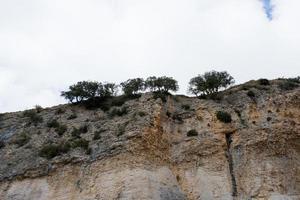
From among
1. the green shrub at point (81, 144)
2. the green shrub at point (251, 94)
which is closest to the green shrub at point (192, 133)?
the green shrub at point (251, 94)

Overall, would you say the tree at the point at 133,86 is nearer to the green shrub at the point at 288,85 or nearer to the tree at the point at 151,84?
the tree at the point at 151,84

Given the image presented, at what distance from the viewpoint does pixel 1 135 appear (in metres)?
42.8

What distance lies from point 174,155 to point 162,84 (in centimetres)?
1050

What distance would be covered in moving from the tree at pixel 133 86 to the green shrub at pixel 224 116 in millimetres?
9445

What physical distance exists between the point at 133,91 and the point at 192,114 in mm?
8057

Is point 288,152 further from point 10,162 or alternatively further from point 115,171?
point 10,162

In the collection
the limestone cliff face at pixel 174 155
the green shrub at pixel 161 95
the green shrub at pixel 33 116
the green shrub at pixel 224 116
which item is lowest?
the limestone cliff face at pixel 174 155

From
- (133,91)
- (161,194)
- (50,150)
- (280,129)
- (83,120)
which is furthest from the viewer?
(133,91)

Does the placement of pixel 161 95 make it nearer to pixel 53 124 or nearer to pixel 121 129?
pixel 121 129

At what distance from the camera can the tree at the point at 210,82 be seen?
43281mm

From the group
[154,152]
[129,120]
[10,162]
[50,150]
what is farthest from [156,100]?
[10,162]

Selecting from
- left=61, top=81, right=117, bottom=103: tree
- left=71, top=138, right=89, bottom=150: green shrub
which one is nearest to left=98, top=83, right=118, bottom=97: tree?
left=61, top=81, right=117, bottom=103: tree

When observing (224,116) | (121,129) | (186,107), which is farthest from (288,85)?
(121,129)

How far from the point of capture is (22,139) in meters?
40.7
